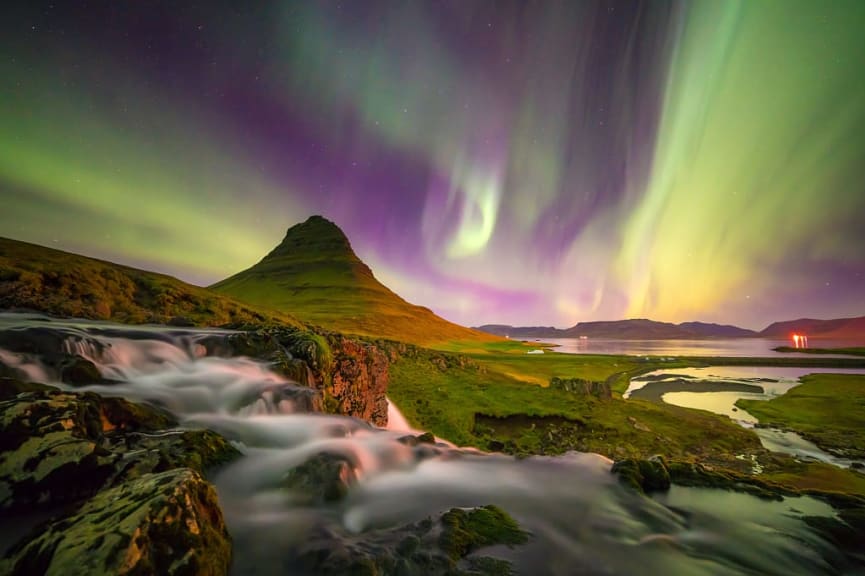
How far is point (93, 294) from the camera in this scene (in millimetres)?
21734

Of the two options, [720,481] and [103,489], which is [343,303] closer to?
[720,481]

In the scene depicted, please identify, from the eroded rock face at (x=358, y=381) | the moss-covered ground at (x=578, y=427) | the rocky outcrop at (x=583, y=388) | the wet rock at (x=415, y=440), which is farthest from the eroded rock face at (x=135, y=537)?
the rocky outcrop at (x=583, y=388)

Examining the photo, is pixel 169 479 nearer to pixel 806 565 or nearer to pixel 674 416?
pixel 806 565

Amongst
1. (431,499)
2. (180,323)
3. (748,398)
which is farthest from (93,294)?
(748,398)

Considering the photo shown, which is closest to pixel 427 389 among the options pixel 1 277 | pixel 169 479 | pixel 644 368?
pixel 169 479

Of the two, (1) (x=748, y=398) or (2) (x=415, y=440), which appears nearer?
(2) (x=415, y=440)

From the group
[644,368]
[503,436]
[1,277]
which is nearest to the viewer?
[1,277]

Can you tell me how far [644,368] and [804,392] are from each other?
2841 centimetres

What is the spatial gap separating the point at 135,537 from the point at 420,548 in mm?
3728

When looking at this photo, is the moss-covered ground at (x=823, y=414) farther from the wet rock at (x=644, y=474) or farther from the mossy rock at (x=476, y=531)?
the mossy rock at (x=476, y=531)

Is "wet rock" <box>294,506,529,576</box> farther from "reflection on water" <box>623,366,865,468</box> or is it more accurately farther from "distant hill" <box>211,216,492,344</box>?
"distant hill" <box>211,216,492,344</box>

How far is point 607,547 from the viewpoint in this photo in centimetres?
621

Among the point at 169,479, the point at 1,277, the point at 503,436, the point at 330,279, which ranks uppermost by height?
the point at 330,279

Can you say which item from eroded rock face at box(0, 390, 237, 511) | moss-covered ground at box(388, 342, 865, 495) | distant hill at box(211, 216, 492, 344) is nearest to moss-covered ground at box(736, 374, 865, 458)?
moss-covered ground at box(388, 342, 865, 495)
